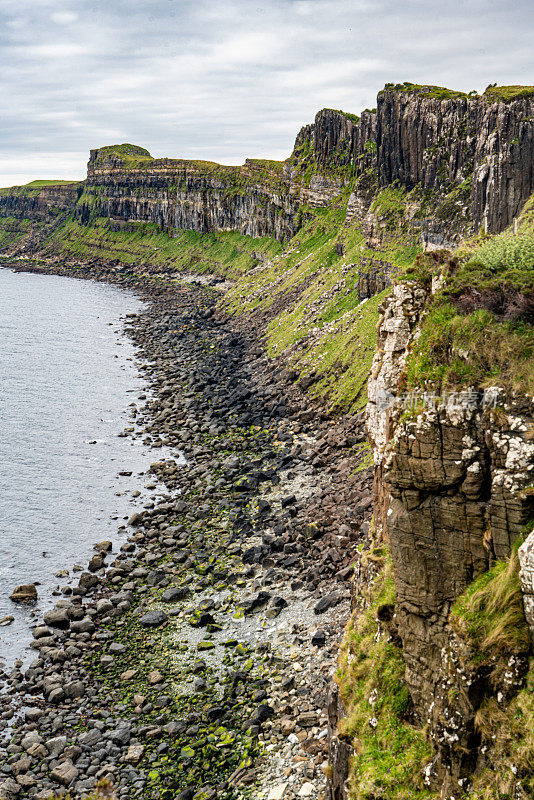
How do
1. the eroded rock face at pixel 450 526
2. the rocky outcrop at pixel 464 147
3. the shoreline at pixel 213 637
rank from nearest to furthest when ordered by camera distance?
the eroded rock face at pixel 450 526
the shoreline at pixel 213 637
the rocky outcrop at pixel 464 147

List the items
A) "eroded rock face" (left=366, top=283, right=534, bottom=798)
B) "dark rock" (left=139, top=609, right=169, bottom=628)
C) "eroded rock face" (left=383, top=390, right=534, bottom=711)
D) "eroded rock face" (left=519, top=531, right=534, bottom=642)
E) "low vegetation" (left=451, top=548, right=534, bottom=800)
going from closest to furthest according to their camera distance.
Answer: "low vegetation" (left=451, top=548, right=534, bottom=800) → "eroded rock face" (left=519, top=531, right=534, bottom=642) → "eroded rock face" (left=366, top=283, right=534, bottom=798) → "eroded rock face" (left=383, top=390, right=534, bottom=711) → "dark rock" (left=139, top=609, right=169, bottom=628)

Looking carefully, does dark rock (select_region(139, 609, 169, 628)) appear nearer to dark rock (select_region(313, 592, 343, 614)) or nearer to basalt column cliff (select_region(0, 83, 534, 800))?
basalt column cliff (select_region(0, 83, 534, 800))

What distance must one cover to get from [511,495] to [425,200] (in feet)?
191

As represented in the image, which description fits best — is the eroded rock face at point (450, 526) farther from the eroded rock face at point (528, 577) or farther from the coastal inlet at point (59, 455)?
the coastal inlet at point (59, 455)

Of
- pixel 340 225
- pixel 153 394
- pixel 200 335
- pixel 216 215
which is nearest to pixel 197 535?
pixel 153 394

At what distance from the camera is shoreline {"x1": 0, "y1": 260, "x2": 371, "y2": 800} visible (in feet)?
77.4

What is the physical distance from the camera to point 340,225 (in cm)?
9906

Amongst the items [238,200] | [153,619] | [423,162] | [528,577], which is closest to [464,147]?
[423,162]

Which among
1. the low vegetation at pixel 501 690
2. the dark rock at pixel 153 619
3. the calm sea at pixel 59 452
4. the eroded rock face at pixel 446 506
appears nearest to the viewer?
the low vegetation at pixel 501 690

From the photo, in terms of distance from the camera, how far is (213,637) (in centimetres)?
3075

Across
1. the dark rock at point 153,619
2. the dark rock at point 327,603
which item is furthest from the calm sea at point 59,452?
the dark rock at point 327,603

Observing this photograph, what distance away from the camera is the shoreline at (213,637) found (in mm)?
23578

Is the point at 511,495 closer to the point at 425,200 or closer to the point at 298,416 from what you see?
the point at 298,416

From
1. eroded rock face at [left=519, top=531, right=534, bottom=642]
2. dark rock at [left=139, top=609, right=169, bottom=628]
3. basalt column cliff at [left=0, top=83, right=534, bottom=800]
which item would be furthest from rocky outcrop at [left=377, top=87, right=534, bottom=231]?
eroded rock face at [left=519, top=531, right=534, bottom=642]
